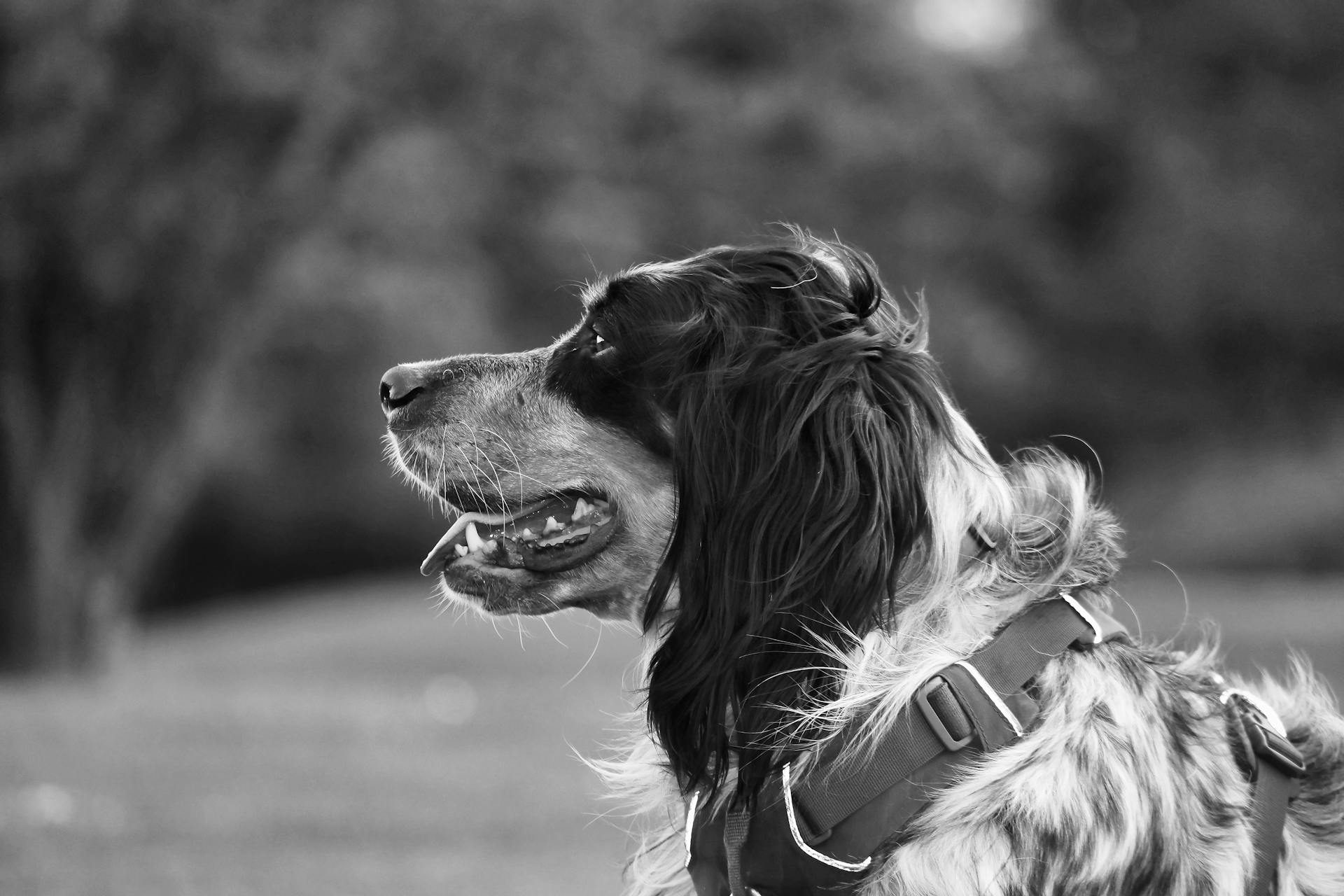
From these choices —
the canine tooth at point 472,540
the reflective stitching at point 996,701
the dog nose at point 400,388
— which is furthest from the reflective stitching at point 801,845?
the dog nose at point 400,388

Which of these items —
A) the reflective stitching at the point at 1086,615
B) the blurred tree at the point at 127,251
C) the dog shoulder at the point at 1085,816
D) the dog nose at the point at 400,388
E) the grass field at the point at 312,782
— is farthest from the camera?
the blurred tree at the point at 127,251

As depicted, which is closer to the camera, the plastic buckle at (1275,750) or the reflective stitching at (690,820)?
the plastic buckle at (1275,750)

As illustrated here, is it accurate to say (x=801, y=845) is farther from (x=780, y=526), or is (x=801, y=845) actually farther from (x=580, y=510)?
(x=580, y=510)

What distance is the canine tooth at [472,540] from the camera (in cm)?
347

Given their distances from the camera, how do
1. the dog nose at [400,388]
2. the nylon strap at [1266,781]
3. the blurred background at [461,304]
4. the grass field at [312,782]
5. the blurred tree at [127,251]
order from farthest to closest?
the blurred tree at [127,251], the blurred background at [461,304], the grass field at [312,782], the dog nose at [400,388], the nylon strap at [1266,781]

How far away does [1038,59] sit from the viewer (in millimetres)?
22484

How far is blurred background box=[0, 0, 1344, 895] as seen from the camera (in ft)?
26.5

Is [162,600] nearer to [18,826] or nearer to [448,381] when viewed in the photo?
[18,826]

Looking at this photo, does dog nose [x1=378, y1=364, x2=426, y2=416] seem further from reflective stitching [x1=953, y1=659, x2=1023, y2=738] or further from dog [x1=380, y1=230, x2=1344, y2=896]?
reflective stitching [x1=953, y1=659, x2=1023, y2=738]

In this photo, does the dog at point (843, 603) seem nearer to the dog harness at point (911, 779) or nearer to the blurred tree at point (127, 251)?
the dog harness at point (911, 779)

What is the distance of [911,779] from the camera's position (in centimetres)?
274

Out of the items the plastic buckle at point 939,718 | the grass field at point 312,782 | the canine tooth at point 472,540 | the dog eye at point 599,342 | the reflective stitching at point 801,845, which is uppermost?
the dog eye at point 599,342

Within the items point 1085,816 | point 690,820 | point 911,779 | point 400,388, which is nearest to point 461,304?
point 400,388

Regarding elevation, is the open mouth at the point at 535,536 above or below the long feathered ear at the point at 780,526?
below
